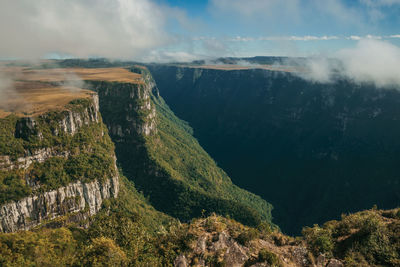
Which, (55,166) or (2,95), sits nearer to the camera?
(55,166)

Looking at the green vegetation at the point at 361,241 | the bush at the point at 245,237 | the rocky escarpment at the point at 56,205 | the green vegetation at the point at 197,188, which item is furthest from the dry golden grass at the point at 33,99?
the green vegetation at the point at 361,241

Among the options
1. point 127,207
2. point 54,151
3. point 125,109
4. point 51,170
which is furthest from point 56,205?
point 125,109

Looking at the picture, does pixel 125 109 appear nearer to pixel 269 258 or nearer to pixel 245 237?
pixel 245 237

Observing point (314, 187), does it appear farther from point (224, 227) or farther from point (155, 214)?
point (224, 227)

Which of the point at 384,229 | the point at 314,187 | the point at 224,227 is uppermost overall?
the point at 384,229

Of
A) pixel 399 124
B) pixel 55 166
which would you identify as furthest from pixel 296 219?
pixel 55 166

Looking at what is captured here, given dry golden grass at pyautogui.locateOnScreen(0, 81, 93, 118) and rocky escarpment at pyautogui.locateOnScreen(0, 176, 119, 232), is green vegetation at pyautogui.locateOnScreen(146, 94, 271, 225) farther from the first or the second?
dry golden grass at pyautogui.locateOnScreen(0, 81, 93, 118)
